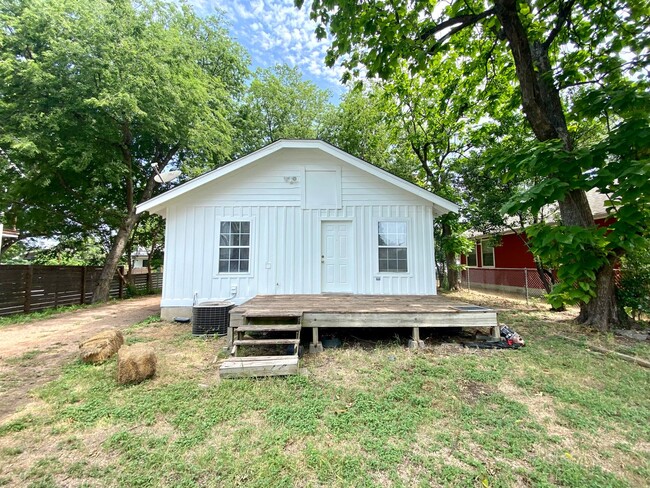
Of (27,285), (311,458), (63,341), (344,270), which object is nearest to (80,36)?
(27,285)

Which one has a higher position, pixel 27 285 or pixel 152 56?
pixel 152 56

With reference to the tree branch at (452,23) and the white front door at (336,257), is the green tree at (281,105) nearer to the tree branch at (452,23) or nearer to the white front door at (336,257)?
the white front door at (336,257)

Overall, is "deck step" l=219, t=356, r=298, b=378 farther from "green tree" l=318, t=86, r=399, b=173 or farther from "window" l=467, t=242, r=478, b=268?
"window" l=467, t=242, r=478, b=268

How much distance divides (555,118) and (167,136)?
470 inches

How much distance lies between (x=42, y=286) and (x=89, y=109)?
18.6 ft

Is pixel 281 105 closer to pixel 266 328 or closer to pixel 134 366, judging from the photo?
pixel 266 328

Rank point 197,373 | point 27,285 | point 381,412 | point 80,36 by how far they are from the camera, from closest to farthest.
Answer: point 381,412
point 197,373
point 27,285
point 80,36

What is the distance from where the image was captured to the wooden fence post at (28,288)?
8.02 m

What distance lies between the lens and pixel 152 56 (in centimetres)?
962

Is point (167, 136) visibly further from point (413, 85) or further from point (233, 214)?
point (413, 85)

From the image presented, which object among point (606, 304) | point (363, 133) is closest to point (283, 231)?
point (606, 304)

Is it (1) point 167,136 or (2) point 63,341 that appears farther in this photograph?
(1) point 167,136

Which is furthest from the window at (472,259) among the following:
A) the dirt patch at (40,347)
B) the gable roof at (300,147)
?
the dirt patch at (40,347)

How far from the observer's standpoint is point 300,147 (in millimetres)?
7230
